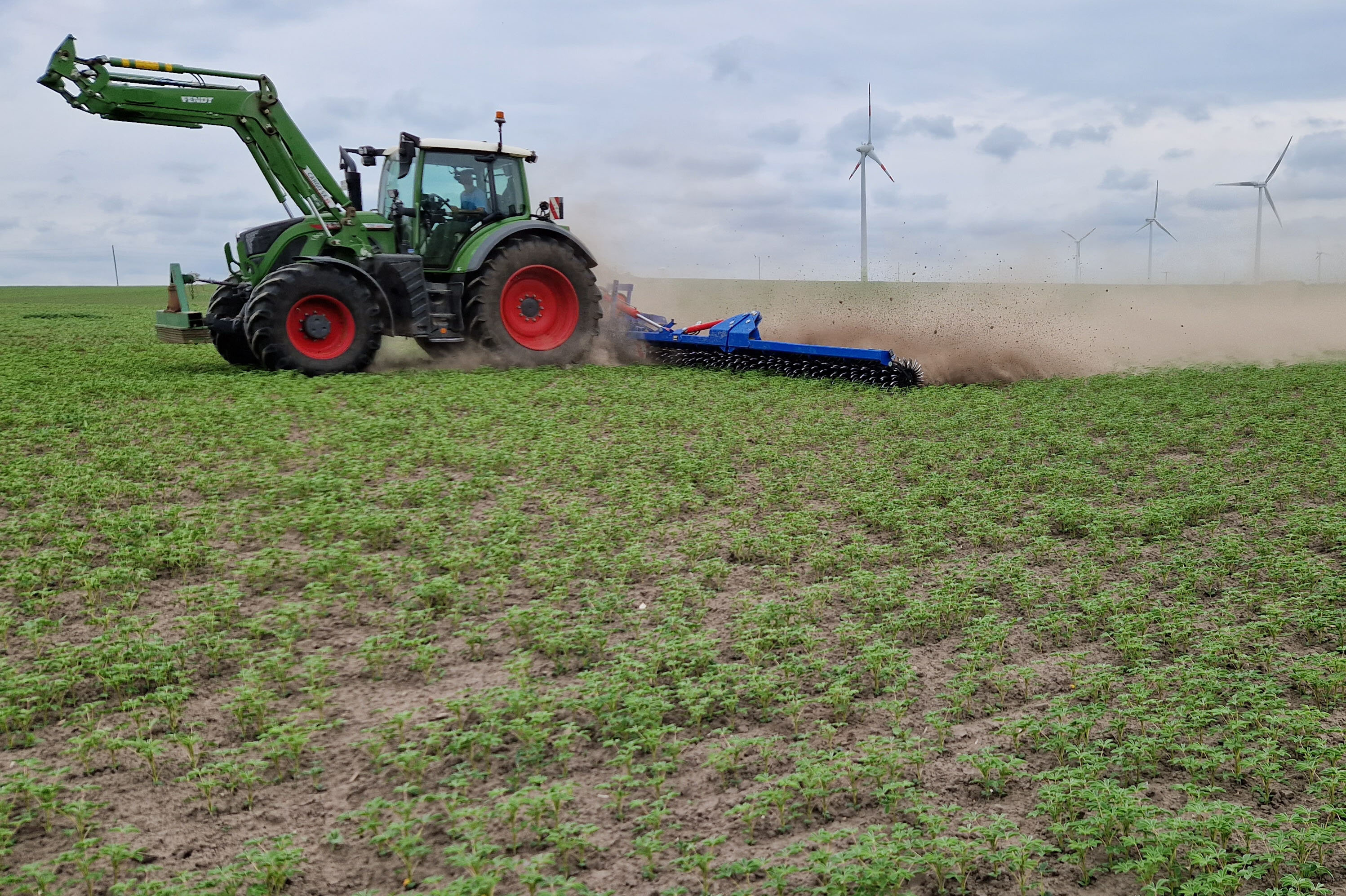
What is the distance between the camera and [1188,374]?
14617mm

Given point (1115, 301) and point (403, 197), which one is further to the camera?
point (1115, 301)

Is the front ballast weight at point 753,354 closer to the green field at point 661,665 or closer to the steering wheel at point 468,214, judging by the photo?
the steering wheel at point 468,214

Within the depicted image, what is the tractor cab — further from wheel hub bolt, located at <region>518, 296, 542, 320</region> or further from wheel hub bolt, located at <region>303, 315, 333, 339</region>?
wheel hub bolt, located at <region>303, 315, 333, 339</region>

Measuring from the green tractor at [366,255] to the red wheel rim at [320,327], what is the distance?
2 centimetres

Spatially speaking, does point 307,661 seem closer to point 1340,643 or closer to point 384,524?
point 384,524

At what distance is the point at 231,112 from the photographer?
12.8 meters

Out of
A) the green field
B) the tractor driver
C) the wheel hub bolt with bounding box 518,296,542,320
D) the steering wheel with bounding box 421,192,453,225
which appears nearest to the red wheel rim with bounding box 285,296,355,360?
the steering wheel with bounding box 421,192,453,225

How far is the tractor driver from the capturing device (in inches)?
552

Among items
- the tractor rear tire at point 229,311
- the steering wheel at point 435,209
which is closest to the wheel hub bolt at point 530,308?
the steering wheel at point 435,209

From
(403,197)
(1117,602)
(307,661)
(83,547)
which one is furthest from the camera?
(403,197)

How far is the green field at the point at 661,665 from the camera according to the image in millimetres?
3352

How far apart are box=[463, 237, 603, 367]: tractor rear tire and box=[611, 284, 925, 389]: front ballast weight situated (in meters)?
1.19

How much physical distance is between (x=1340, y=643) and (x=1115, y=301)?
3351 centimetres

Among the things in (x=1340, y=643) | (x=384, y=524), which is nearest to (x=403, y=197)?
(x=384, y=524)
